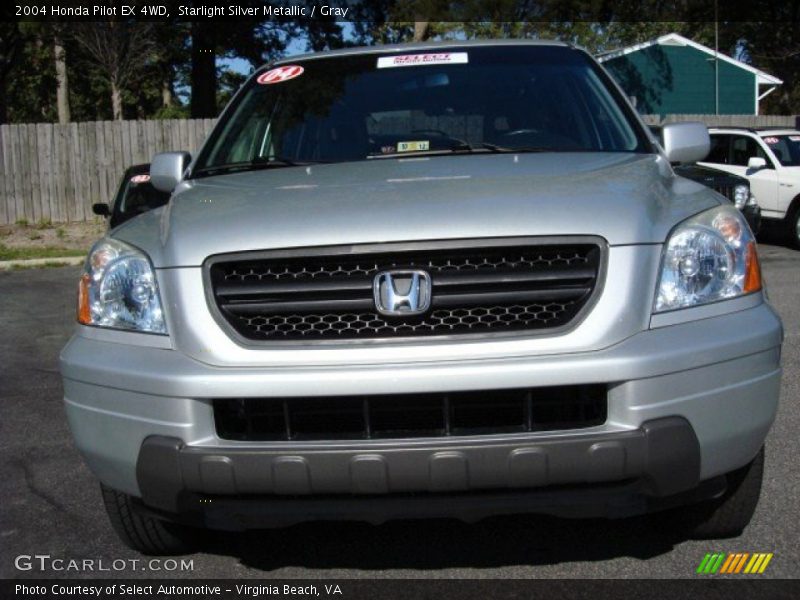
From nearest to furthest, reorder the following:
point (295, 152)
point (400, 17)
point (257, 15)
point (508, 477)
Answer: point (508, 477), point (295, 152), point (257, 15), point (400, 17)

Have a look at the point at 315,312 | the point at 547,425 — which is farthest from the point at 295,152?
the point at 547,425

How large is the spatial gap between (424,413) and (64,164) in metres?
18.7

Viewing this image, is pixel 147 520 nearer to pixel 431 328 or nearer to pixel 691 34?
pixel 431 328

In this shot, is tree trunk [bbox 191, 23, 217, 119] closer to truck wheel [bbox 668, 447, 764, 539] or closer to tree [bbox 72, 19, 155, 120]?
tree [bbox 72, 19, 155, 120]

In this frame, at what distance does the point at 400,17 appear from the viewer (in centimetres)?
3247

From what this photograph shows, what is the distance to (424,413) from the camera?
295 centimetres

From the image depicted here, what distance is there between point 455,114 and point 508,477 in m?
2.05

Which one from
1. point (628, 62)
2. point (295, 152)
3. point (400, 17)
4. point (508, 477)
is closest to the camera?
point (508, 477)

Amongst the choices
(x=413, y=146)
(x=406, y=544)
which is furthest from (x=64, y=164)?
(x=406, y=544)

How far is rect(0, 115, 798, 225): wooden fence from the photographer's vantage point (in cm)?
1981

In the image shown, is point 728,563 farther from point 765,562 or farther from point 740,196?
point 740,196

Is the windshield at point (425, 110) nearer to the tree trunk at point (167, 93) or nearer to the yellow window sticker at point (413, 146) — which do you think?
the yellow window sticker at point (413, 146)

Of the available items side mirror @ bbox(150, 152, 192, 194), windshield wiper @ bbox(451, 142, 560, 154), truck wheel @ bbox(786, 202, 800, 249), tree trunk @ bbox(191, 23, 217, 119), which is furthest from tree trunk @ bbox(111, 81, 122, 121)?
windshield wiper @ bbox(451, 142, 560, 154)

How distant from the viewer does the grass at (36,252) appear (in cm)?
1539
